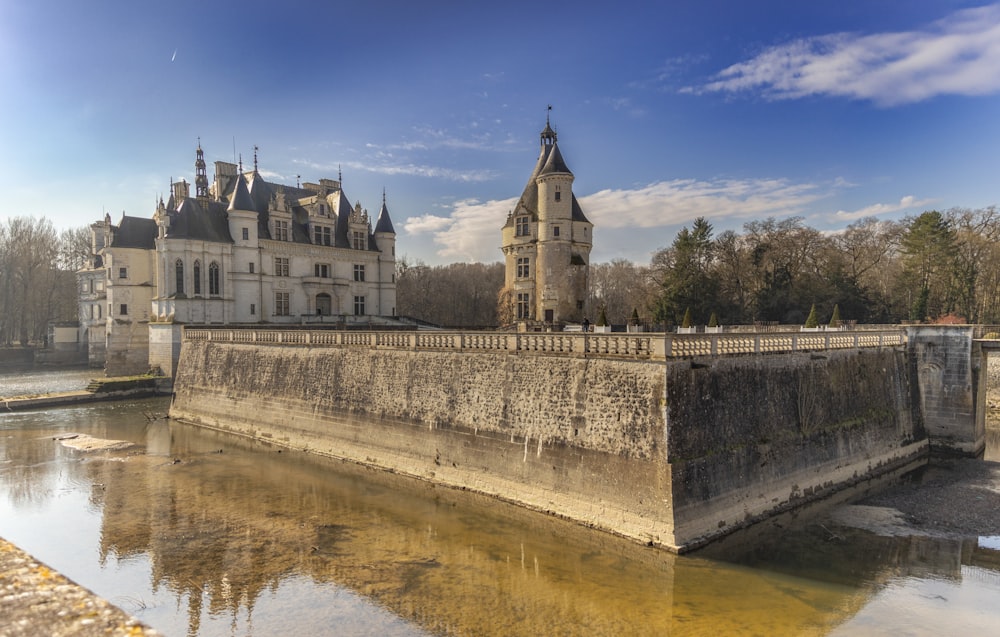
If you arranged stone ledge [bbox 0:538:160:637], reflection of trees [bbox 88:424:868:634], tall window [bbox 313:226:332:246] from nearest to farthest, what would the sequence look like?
stone ledge [bbox 0:538:160:637]
reflection of trees [bbox 88:424:868:634]
tall window [bbox 313:226:332:246]

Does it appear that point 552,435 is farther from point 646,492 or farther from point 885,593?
point 885,593

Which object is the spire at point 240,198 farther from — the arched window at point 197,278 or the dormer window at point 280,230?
the arched window at point 197,278

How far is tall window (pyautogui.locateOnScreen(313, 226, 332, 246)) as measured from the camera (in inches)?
1591

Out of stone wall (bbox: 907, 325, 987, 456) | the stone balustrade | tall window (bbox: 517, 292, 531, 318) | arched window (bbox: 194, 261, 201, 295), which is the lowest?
stone wall (bbox: 907, 325, 987, 456)

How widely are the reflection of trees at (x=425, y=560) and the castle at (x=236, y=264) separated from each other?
68.6 ft

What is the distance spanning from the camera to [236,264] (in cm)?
3669

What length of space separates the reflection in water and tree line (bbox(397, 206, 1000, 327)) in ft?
73.9

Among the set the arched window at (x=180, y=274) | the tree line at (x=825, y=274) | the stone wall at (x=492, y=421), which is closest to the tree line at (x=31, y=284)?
the tree line at (x=825, y=274)

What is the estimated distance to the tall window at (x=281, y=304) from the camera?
3884 cm

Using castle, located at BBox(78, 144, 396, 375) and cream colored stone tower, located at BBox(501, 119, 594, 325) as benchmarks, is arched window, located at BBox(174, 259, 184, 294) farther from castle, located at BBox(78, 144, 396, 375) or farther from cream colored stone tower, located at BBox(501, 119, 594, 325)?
cream colored stone tower, located at BBox(501, 119, 594, 325)

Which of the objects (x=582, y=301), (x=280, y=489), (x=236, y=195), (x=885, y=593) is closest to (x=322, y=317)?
(x=236, y=195)

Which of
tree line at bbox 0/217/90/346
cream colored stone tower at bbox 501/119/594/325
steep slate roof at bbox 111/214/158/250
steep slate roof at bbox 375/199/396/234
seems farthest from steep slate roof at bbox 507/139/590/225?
tree line at bbox 0/217/90/346

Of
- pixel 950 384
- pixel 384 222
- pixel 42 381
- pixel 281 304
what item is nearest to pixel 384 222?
pixel 384 222

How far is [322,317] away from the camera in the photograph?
1597 inches
